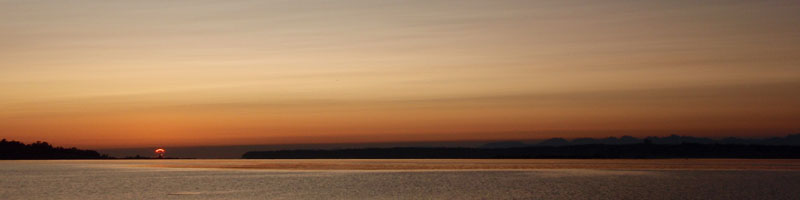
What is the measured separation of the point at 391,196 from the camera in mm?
52469

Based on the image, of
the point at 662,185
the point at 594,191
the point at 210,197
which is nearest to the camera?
the point at 210,197

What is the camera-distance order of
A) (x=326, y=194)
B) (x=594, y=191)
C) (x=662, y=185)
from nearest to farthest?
1. (x=326, y=194)
2. (x=594, y=191)
3. (x=662, y=185)

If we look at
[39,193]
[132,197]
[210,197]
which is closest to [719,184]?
[210,197]

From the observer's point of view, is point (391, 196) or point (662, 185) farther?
point (662, 185)

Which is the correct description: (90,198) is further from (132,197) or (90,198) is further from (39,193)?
(39,193)

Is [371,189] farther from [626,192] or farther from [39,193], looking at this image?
[39,193]

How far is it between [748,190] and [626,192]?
29.7 ft

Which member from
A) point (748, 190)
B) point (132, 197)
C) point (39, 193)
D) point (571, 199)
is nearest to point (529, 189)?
point (571, 199)

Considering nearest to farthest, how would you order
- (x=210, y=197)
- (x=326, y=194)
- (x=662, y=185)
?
1. (x=210, y=197)
2. (x=326, y=194)
3. (x=662, y=185)

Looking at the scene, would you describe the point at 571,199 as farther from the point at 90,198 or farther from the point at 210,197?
the point at 90,198

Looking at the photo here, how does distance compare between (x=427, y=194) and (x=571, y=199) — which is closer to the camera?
(x=571, y=199)

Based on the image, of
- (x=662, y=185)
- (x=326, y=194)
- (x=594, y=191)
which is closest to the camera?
(x=326, y=194)

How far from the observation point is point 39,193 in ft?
182

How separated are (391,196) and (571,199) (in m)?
11.1
